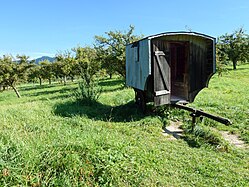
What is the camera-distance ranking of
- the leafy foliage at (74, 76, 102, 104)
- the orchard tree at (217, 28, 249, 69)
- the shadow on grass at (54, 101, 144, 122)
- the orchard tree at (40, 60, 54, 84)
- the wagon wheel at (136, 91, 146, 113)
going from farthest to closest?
the orchard tree at (40, 60, 54, 84) < the orchard tree at (217, 28, 249, 69) < the leafy foliage at (74, 76, 102, 104) < the wagon wheel at (136, 91, 146, 113) < the shadow on grass at (54, 101, 144, 122)

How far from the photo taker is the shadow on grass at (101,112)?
293 inches

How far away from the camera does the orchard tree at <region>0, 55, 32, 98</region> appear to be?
19.5 meters

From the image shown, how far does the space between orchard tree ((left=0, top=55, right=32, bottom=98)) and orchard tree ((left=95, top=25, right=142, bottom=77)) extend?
347 inches

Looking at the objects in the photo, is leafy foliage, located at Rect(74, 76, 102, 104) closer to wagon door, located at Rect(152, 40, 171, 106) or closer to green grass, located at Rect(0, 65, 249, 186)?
wagon door, located at Rect(152, 40, 171, 106)

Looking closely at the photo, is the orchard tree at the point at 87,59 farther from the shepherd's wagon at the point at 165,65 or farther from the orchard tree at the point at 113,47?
the shepherd's wagon at the point at 165,65

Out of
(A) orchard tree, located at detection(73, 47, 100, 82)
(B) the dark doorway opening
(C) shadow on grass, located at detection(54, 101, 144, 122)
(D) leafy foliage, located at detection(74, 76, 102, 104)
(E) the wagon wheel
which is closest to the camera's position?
(C) shadow on grass, located at detection(54, 101, 144, 122)

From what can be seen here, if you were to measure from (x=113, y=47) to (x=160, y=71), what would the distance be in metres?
11.3

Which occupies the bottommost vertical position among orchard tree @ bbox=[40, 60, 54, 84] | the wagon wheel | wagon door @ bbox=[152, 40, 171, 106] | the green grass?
the green grass

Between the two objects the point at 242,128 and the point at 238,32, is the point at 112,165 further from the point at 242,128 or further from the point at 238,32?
the point at 238,32

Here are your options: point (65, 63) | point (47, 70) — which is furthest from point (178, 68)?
point (47, 70)

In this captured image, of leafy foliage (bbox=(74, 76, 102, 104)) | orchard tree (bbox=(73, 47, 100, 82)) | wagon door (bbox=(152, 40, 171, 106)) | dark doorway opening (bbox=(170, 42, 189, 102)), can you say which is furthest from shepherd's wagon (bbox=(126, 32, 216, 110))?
orchard tree (bbox=(73, 47, 100, 82))

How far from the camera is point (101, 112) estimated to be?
8.30 m

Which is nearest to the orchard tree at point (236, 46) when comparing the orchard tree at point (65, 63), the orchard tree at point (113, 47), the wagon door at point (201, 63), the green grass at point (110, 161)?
the orchard tree at point (113, 47)

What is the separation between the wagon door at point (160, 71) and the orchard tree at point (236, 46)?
2526cm
